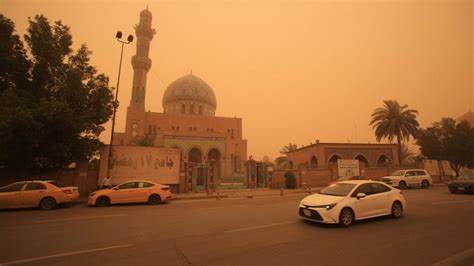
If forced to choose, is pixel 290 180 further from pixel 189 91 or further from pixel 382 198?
pixel 189 91

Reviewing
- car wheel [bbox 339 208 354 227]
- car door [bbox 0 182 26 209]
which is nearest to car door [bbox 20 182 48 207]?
car door [bbox 0 182 26 209]

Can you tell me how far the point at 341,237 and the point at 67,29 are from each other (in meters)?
21.2

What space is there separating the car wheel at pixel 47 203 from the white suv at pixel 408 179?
24242 millimetres

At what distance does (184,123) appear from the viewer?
48.3 metres

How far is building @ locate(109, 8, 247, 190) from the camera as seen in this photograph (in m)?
39.9

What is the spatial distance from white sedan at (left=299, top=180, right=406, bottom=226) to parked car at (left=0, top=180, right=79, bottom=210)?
481 inches

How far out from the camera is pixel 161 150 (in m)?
19.5

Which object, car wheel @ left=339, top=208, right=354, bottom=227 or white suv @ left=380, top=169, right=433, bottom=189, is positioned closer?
car wheel @ left=339, top=208, right=354, bottom=227

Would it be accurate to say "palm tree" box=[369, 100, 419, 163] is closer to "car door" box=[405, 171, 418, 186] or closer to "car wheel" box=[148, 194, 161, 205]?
"car door" box=[405, 171, 418, 186]

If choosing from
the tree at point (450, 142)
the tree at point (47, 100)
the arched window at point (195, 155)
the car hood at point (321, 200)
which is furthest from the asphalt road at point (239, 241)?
the arched window at point (195, 155)

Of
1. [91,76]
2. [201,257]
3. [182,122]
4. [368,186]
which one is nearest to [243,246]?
[201,257]

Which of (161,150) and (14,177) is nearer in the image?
(14,177)

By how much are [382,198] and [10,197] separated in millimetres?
16176

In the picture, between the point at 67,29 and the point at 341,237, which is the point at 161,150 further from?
the point at 341,237
